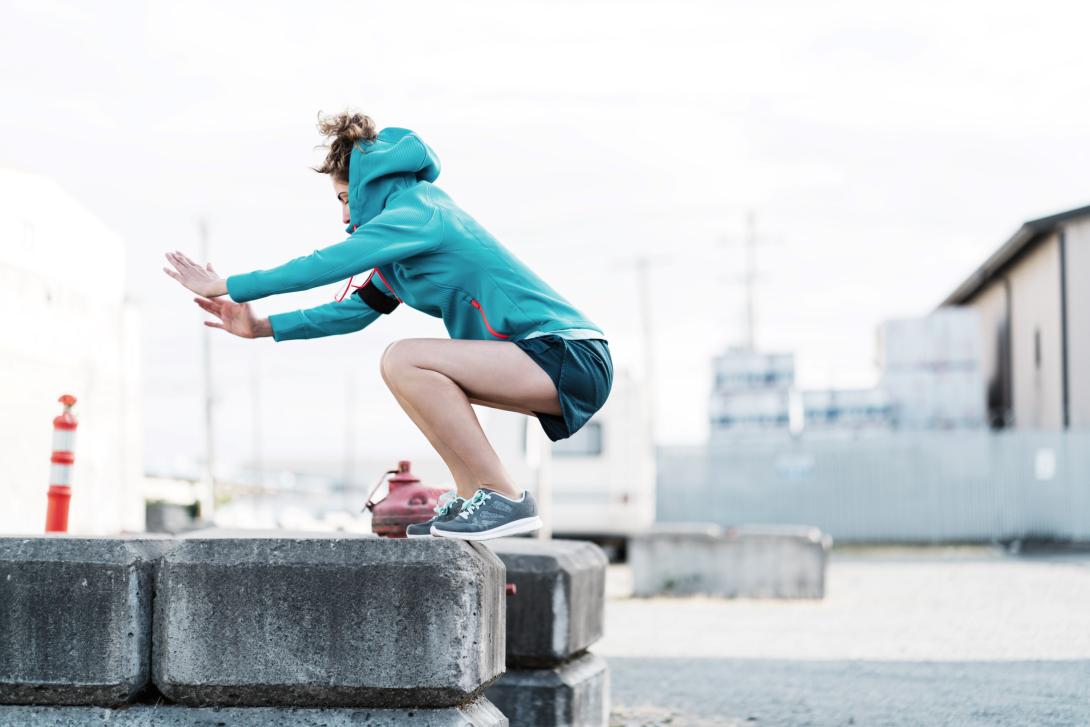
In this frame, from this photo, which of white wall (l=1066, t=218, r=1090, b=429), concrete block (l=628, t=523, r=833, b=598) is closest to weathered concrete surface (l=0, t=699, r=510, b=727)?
concrete block (l=628, t=523, r=833, b=598)

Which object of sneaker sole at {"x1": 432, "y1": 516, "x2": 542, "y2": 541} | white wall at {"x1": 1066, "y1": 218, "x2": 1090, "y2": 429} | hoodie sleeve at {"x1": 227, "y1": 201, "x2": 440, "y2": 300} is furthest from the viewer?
white wall at {"x1": 1066, "y1": 218, "x2": 1090, "y2": 429}

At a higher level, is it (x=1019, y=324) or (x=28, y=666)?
(x=1019, y=324)

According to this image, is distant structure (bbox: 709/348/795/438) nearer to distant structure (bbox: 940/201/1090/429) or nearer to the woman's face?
distant structure (bbox: 940/201/1090/429)

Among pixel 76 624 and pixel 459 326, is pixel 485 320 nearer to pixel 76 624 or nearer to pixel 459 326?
pixel 459 326

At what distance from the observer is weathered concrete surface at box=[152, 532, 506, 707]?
361cm

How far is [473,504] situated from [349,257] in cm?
82

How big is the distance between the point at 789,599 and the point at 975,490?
1368 centimetres

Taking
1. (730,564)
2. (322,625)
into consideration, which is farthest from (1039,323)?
(322,625)

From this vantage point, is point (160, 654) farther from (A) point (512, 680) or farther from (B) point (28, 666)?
(A) point (512, 680)

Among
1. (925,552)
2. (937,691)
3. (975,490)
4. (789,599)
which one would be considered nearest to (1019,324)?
(975,490)

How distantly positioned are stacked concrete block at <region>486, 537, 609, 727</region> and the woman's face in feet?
6.08

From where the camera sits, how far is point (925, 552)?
25.6 m

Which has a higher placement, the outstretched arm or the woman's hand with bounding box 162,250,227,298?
the woman's hand with bounding box 162,250,227,298

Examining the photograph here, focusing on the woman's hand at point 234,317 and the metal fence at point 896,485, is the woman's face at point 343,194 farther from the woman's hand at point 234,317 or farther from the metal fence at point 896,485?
the metal fence at point 896,485
